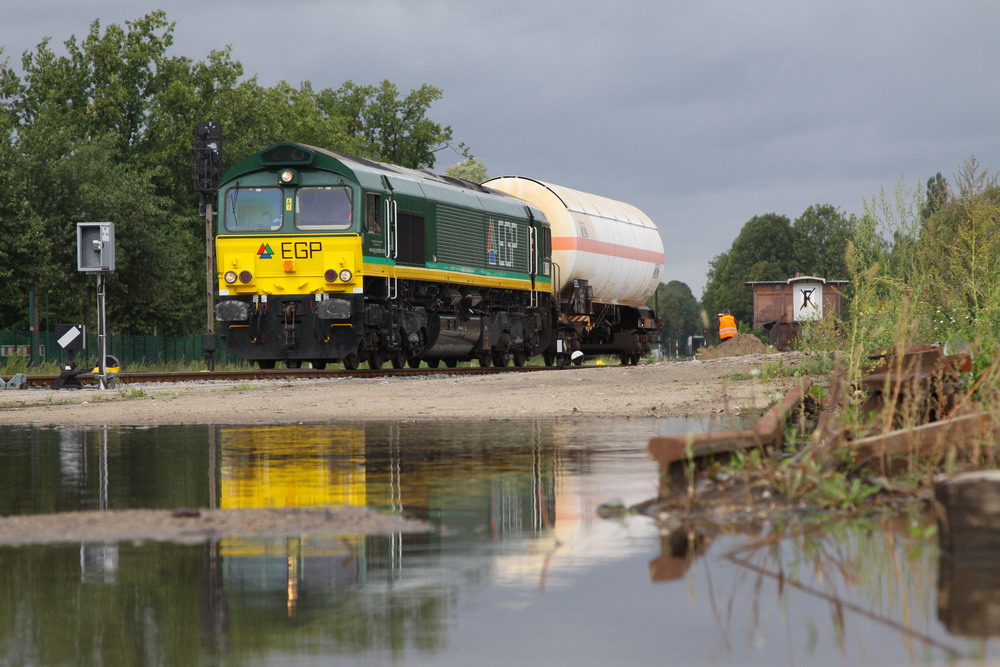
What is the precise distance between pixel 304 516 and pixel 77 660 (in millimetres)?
3222

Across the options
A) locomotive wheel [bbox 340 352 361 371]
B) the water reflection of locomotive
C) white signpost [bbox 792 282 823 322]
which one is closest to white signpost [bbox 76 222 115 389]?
the water reflection of locomotive

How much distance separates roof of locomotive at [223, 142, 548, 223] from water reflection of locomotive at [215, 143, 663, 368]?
0.13ft

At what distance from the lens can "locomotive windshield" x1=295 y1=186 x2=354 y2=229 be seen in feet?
92.9

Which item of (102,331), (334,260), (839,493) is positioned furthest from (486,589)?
(334,260)

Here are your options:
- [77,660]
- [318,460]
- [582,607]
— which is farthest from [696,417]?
[77,660]

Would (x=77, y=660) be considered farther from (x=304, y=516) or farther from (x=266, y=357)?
(x=266, y=357)

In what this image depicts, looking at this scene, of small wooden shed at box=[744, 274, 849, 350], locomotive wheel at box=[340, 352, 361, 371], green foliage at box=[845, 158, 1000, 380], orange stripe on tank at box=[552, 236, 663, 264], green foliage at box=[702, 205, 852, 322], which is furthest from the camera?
green foliage at box=[702, 205, 852, 322]

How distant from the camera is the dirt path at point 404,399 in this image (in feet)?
57.3

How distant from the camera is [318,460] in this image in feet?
37.2

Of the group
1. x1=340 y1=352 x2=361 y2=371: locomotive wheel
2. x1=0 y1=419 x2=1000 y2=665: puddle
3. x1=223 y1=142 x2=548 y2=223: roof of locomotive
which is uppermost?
x1=223 y1=142 x2=548 y2=223: roof of locomotive

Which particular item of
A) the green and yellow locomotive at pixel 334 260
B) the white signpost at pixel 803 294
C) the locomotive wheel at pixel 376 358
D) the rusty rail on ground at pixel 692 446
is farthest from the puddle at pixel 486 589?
the white signpost at pixel 803 294

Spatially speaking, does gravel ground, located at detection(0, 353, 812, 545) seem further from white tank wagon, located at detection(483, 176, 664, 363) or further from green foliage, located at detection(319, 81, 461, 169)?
green foliage, located at detection(319, 81, 461, 169)

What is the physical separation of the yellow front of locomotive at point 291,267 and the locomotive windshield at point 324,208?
2cm

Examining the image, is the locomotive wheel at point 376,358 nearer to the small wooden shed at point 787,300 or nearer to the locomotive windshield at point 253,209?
the locomotive windshield at point 253,209
